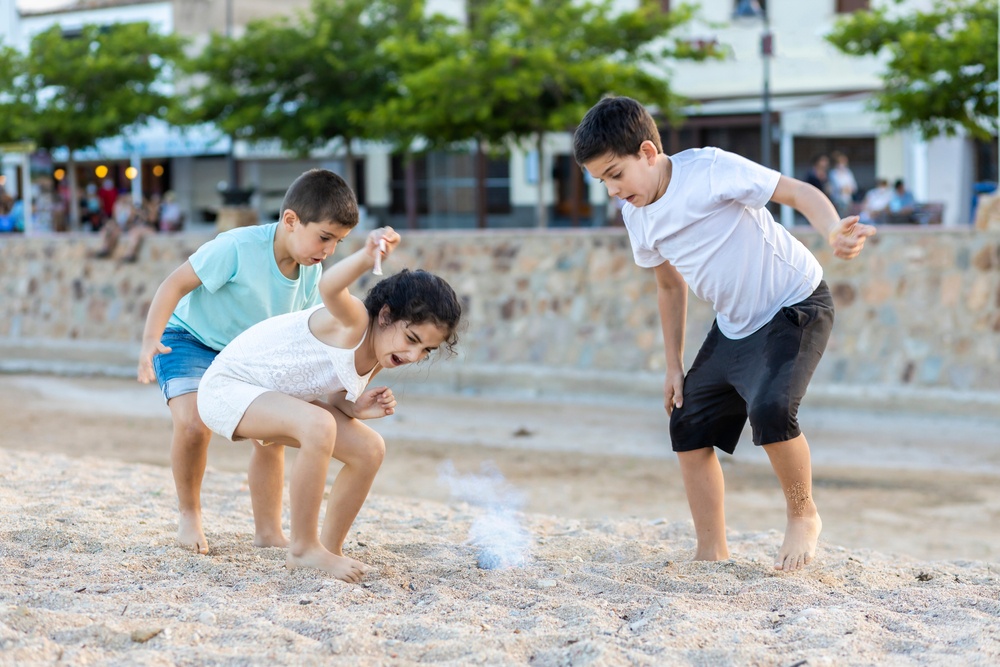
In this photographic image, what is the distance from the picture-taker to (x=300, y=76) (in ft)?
70.7

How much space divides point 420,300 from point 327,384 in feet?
1.59

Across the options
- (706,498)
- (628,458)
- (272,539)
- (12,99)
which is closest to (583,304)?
(628,458)

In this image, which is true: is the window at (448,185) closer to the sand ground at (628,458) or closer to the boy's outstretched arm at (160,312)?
the sand ground at (628,458)

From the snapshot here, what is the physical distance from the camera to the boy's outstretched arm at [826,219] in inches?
142

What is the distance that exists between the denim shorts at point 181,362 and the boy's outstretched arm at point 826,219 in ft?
6.81

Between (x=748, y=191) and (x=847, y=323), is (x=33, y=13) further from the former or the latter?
(x=748, y=191)

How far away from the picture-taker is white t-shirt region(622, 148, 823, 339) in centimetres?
393

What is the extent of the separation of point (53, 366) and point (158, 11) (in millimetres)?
20055

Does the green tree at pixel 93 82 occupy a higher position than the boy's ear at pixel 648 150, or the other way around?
the green tree at pixel 93 82

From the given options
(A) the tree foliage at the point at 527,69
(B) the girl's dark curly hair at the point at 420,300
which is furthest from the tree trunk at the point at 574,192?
(B) the girl's dark curly hair at the point at 420,300

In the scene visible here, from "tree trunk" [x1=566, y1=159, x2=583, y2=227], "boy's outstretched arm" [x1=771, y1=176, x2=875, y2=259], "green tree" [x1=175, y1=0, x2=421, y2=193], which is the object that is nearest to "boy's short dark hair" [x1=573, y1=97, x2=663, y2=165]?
"boy's outstretched arm" [x1=771, y1=176, x2=875, y2=259]

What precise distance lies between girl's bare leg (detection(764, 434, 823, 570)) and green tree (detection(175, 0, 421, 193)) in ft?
57.0

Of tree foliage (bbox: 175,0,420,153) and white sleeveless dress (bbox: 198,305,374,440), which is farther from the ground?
tree foliage (bbox: 175,0,420,153)

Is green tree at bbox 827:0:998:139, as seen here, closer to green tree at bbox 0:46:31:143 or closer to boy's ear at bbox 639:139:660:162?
boy's ear at bbox 639:139:660:162
